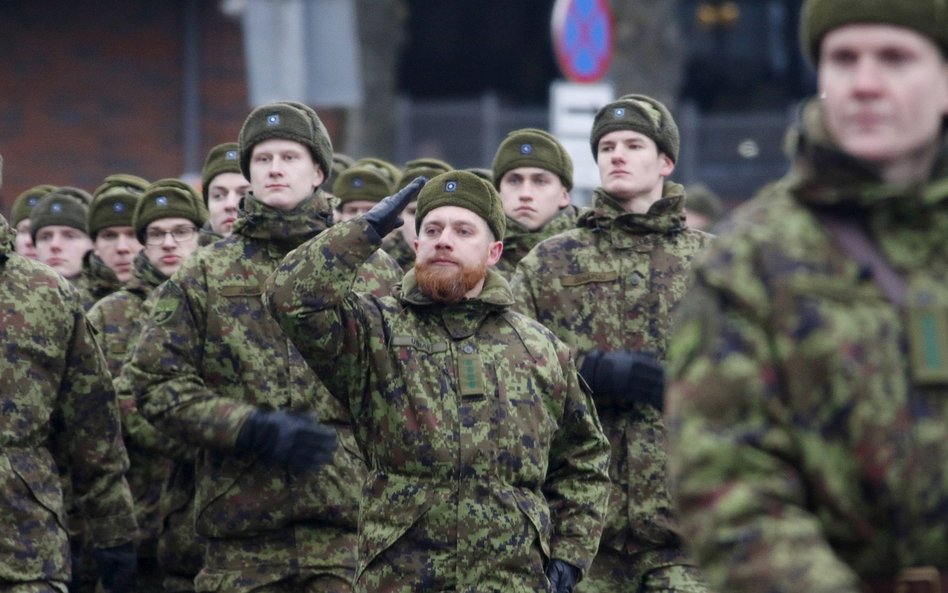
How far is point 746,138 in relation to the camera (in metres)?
27.9

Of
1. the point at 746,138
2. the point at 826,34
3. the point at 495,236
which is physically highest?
the point at 826,34

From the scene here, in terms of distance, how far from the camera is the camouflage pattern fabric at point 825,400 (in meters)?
3.80

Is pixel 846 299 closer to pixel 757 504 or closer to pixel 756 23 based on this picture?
pixel 757 504

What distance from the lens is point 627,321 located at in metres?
7.98

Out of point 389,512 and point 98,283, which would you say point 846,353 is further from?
point 98,283

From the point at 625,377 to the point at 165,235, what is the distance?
2.87 m

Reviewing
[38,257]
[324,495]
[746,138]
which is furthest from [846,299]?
[746,138]

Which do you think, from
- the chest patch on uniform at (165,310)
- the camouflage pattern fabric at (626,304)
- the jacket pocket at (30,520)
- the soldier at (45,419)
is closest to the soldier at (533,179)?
the camouflage pattern fabric at (626,304)

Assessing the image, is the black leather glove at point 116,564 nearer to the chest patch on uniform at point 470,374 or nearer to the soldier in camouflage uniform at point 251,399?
the soldier in camouflage uniform at point 251,399

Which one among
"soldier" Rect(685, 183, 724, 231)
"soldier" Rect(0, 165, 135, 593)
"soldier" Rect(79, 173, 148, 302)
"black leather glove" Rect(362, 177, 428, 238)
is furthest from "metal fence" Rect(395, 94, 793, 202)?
"black leather glove" Rect(362, 177, 428, 238)

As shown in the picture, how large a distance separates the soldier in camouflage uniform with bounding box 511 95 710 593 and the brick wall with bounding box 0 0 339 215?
13.5m

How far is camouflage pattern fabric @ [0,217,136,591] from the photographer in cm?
706

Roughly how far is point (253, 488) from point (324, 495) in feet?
0.84

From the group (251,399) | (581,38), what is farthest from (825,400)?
(581,38)
